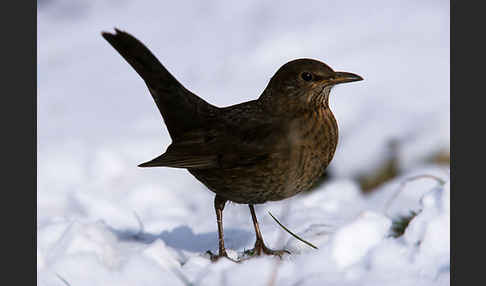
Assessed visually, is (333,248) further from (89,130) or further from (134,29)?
(134,29)

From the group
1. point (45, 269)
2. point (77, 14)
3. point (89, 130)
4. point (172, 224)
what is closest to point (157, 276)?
point (45, 269)

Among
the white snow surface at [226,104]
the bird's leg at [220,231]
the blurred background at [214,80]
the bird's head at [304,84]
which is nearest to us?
the white snow surface at [226,104]

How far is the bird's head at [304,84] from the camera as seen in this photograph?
4363mm

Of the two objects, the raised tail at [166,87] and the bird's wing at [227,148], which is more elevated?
the raised tail at [166,87]

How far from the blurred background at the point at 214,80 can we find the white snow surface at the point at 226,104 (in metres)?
0.02

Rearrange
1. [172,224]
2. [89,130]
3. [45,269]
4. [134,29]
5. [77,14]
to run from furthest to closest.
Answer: [77,14] < [134,29] < [89,130] < [172,224] < [45,269]

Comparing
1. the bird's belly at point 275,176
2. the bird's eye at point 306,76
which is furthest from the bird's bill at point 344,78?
the bird's belly at point 275,176

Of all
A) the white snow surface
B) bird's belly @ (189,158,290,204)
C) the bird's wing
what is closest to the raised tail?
the bird's wing

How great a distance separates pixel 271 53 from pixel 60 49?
3315mm

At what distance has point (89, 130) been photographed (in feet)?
25.7

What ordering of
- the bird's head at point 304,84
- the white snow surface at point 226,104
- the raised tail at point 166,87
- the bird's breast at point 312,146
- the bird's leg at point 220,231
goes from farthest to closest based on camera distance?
1. the raised tail at point 166,87
2. the bird's leg at point 220,231
3. the bird's head at point 304,84
4. the bird's breast at point 312,146
5. the white snow surface at point 226,104

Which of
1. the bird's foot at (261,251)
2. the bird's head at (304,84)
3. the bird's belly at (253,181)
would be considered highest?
the bird's head at (304,84)

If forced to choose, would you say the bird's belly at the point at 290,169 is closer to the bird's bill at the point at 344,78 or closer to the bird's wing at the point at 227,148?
the bird's wing at the point at 227,148

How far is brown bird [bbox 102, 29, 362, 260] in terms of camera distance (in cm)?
425
